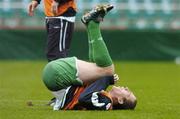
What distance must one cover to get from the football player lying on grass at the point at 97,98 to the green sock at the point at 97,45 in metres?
0.25

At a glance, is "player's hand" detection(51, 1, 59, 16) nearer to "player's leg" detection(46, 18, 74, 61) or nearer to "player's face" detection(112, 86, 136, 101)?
"player's leg" detection(46, 18, 74, 61)

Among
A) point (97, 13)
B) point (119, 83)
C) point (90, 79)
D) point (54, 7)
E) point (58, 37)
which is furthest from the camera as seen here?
point (119, 83)

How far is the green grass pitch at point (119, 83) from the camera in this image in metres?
7.96

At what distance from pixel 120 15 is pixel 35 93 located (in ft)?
43.6

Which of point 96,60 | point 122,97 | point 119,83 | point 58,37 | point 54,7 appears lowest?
point 119,83

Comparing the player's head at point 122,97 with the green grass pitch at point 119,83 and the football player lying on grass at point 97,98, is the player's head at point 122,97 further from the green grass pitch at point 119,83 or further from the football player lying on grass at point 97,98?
the green grass pitch at point 119,83

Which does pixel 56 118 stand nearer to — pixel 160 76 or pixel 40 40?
pixel 160 76

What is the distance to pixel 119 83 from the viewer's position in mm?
14477

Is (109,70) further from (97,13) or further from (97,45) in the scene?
(97,13)

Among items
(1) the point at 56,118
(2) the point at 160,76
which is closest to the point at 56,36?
(1) the point at 56,118

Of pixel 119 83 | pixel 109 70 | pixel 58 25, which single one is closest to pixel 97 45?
pixel 109 70

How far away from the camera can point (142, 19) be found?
24.6 metres

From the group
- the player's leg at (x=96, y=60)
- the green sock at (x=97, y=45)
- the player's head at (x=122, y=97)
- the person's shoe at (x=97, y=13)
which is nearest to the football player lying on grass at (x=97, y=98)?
the player's head at (x=122, y=97)

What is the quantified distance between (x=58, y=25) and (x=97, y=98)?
1.96 m
